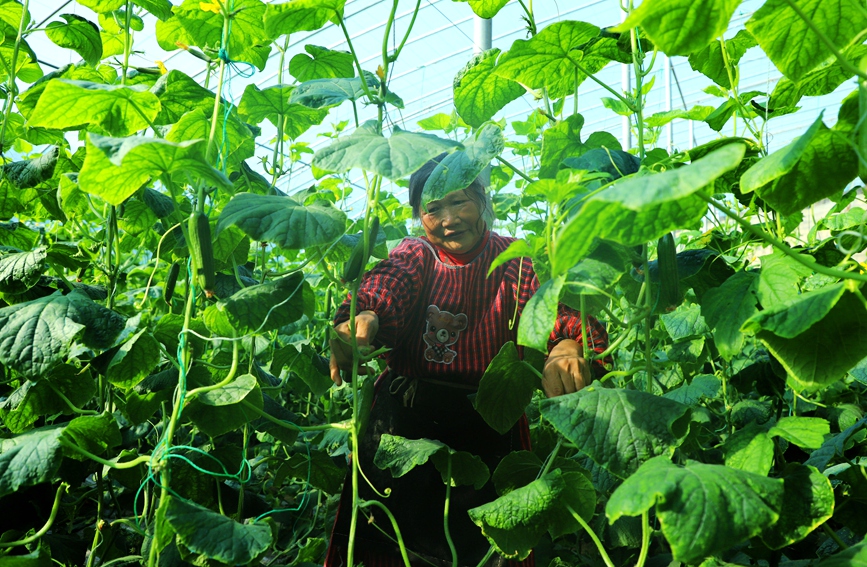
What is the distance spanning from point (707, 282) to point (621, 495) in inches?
20.0

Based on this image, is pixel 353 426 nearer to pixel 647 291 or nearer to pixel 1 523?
pixel 647 291

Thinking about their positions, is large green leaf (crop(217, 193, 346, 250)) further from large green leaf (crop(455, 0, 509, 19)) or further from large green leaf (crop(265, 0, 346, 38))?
large green leaf (crop(455, 0, 509, 19))

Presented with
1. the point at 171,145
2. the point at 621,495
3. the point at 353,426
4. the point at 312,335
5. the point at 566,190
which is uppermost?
the point at 171,145

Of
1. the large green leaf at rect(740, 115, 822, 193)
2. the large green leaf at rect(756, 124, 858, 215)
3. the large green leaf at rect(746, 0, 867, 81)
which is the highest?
the large green leaf at rect(746, 0, 867, 81)

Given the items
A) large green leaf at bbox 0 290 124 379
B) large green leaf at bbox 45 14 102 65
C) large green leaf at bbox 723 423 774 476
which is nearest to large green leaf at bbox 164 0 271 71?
large green leaf at bbox 45 14 102 65

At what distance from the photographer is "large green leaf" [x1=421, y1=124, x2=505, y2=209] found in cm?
87

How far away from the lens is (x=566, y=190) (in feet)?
2.70

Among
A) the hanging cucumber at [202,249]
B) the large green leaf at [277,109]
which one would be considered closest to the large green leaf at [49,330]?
the hanging cucumber at [202,249]

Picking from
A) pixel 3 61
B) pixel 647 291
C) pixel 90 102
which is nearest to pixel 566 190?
pixel 647 291

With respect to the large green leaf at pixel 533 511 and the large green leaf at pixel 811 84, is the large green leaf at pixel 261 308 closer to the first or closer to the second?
the large green leaf at pixel 533 511

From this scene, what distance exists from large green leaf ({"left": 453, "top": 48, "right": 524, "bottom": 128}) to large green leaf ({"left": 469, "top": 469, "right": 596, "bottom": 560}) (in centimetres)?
62

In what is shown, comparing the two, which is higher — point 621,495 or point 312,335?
point 621,495

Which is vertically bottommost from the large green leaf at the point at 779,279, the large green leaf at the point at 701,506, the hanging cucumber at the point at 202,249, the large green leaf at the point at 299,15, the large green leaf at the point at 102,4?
the large green leaf at the point at 701,506

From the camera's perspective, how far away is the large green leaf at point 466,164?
874 mm
